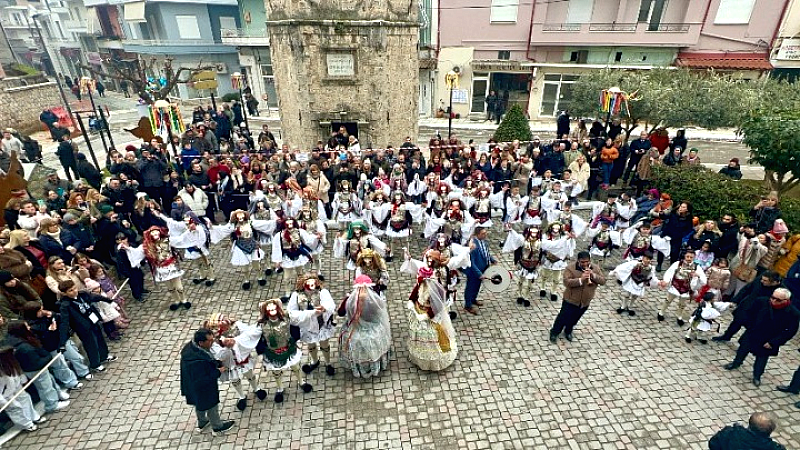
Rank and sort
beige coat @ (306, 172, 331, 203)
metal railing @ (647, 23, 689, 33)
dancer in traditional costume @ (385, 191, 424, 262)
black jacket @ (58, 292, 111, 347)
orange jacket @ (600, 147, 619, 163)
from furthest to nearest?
metal railing @ (647, 23, 689, 33)
orange jacket @ (600, 147, 619, 163)
beige coat @ (306, 172, 331, 203)
dancer in traditional costume @ (385, 191, 424, 262)
black jacket @ (58, 292, 111, 347)

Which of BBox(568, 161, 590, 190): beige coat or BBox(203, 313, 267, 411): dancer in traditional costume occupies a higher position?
BBox(568, 161, 590, 190): beige coat

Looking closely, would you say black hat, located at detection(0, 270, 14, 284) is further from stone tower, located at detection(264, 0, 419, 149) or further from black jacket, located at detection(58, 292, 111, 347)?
stone tower, located at detection(264, 0, 419, 149)

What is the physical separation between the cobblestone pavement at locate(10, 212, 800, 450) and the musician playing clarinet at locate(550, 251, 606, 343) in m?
0.80

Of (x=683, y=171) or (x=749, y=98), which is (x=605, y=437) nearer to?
(x=683, y=171)

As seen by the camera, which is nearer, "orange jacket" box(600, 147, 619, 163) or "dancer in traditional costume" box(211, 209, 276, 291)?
"dancer in traditional costume" box(211, 209, 276, 291)

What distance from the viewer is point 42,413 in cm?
663

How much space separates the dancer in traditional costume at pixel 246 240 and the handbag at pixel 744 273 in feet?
33.0

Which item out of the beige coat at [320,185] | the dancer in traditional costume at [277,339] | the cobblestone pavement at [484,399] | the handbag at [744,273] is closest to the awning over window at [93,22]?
the beige coat at [320,185]

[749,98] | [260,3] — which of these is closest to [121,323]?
[749,98]

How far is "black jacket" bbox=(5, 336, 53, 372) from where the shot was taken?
19.9 feet

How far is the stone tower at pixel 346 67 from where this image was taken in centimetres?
1545

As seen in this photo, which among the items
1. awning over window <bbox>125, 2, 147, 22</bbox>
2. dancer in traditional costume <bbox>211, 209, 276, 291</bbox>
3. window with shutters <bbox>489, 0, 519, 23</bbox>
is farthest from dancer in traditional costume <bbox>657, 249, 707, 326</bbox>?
awning over window <bbox>125, 2, 147, 22</bbox>

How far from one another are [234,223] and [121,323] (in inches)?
114

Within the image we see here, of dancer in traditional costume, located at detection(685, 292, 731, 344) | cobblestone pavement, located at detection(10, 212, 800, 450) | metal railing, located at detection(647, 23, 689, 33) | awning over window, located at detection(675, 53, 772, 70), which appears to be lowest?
cobblestone pavement, located at detection(10, 212, 800, 450)
